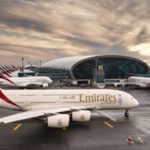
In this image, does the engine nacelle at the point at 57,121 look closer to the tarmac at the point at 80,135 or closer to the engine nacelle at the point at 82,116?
the tarmac at the point at 80,135

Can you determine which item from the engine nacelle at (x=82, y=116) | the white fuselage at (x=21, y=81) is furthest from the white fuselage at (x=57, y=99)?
the white fuselage at (x=21, y=81)

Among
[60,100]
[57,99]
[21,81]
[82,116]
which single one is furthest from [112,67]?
[82,116]

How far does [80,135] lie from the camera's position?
29594mm

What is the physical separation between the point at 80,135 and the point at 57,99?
348 inches

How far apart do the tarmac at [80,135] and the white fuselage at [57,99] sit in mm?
2511

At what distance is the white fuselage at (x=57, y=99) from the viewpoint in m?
36.6

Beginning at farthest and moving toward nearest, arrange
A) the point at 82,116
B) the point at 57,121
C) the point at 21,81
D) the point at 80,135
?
the point at 21,81 → the point at 82,116 → the point at 80,135 → the point at 57,121

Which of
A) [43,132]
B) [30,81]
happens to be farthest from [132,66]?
[43,132]

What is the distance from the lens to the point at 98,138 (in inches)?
1122

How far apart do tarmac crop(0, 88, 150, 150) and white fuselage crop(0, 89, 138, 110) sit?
251 centimetres

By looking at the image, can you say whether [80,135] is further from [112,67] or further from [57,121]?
[112,67]

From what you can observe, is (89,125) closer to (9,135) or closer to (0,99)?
(9,135)

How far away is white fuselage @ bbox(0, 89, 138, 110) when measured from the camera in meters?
36.6

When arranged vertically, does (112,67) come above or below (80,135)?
above
